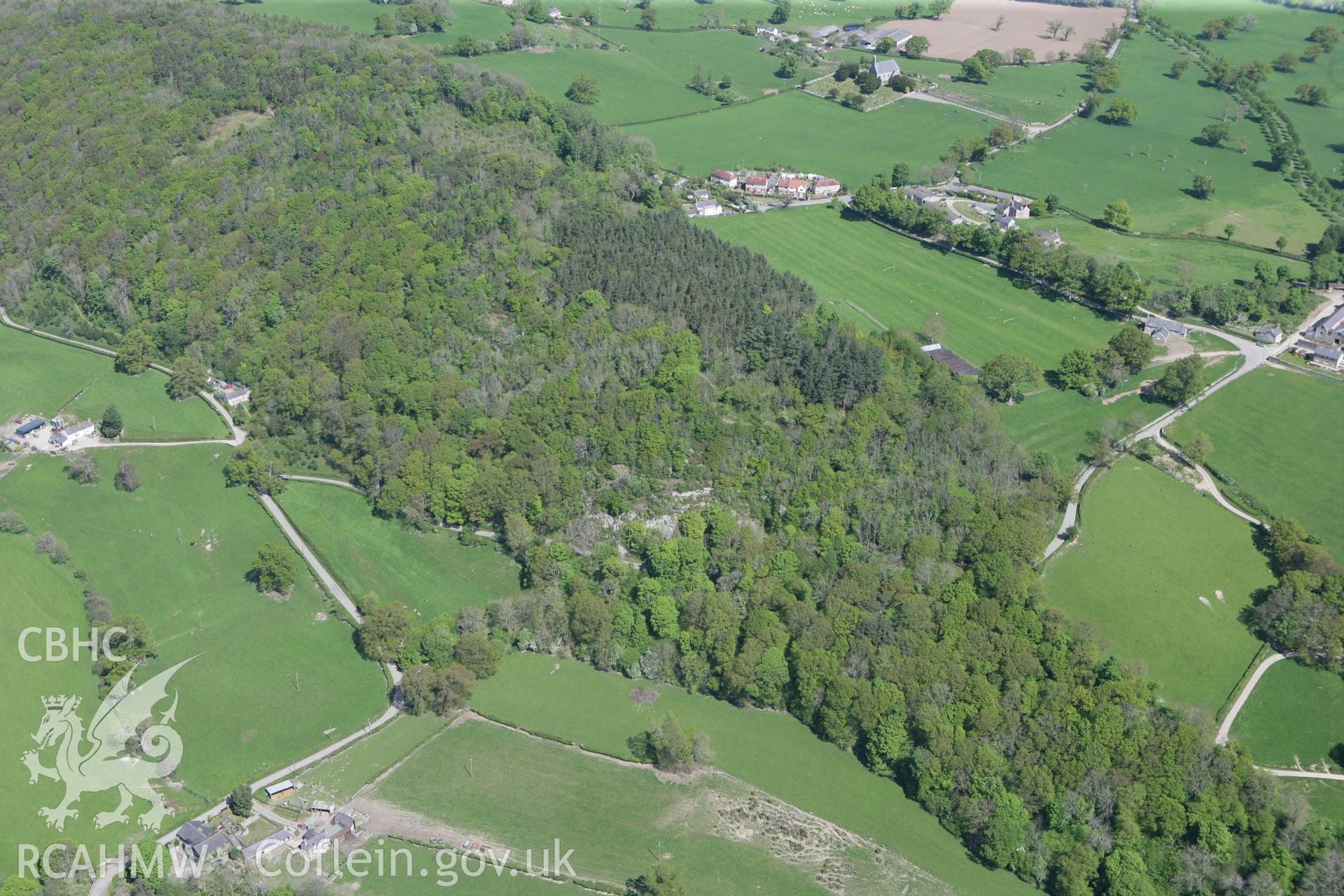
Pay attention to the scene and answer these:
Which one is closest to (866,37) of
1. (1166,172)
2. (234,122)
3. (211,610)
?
(1166,172)

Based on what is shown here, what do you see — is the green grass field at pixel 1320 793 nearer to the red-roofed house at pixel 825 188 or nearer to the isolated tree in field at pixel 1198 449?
the isolated tree in field at pixel 1198 449

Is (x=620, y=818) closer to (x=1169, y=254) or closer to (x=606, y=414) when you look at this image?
(x=606, y=414)

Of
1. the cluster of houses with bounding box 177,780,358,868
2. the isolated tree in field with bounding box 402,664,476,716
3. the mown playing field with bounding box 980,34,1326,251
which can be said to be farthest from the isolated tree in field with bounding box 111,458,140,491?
the mown playing field with bounding box 980,34,1326,251

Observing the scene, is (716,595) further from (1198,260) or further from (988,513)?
(1198,260)

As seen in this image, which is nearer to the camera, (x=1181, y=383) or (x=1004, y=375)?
(x=1181, y=383)

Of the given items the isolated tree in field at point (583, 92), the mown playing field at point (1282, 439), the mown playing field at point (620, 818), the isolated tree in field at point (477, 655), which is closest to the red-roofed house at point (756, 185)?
the isolated tree in field at point (583, 92)

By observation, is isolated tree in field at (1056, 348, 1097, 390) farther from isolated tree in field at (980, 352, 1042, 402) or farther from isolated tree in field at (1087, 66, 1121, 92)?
isolated tree in field at (1087, 66, 1121, 92)
